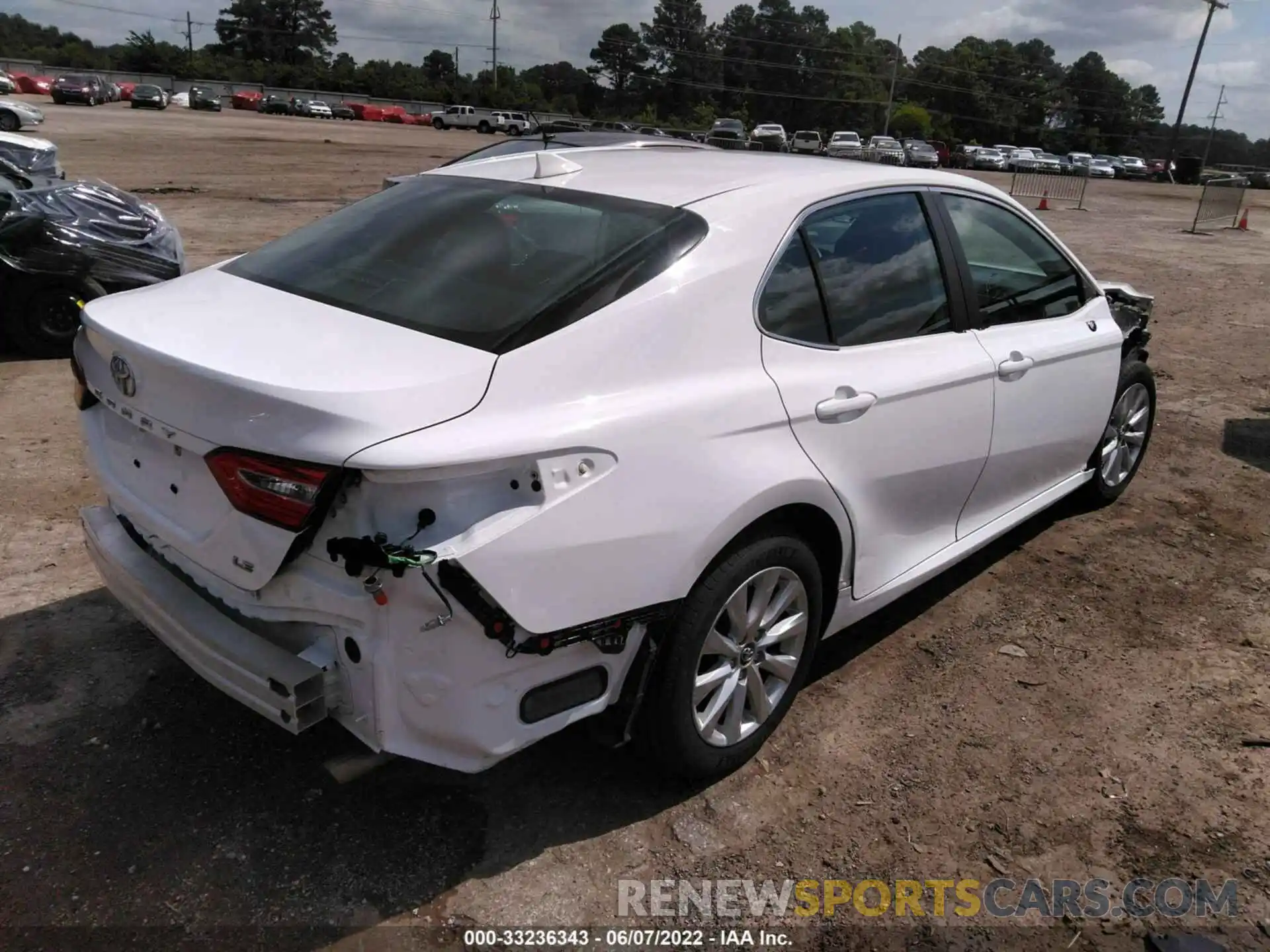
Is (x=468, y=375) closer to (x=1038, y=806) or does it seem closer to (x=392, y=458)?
(x=392, y=458)

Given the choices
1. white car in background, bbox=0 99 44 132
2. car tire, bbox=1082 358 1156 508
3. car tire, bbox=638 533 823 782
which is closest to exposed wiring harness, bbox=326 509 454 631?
car tire, bbox=638 533 823 782

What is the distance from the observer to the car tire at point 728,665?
2469 mm

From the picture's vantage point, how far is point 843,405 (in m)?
2.79

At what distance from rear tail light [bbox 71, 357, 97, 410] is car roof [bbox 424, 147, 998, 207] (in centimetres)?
139

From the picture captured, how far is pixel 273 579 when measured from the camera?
7.20 feet

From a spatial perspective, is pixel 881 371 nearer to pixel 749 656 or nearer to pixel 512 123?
pixel 749 656

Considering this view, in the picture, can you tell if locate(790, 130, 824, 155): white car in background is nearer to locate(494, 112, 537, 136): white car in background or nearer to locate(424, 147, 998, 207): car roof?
locate(494, 112, 537, 136): white car in background

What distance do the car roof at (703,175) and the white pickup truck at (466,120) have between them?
61.9m

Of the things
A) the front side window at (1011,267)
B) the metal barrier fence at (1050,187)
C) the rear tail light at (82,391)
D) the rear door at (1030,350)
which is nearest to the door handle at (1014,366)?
the rear door at (1030,350)

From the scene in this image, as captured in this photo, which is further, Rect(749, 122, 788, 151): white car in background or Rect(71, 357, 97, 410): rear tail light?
Rect(749, 122, 788, 151): white car in background

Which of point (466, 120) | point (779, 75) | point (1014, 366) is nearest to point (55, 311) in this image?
point (1014, 366)

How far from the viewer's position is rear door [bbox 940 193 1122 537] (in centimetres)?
356

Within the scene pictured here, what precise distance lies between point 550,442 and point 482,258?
0.85 meters

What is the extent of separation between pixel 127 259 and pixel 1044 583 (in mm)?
6899
